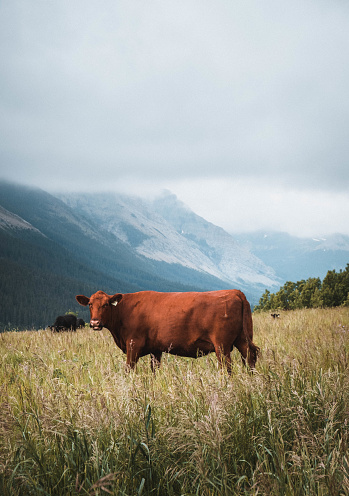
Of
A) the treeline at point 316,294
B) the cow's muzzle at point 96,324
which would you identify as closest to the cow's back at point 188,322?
the cow's muzzle at point 96,324

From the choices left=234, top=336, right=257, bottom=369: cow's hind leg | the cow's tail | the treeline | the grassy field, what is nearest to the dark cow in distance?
left=234, top=336, right=257, bottom=369: cow's hind leg

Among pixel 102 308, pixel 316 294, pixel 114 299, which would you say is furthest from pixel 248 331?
pixel 316 294

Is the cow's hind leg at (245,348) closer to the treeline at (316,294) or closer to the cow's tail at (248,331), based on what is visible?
the cow's tail at (248,331)

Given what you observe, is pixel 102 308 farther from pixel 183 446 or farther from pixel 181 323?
pixel 183 446

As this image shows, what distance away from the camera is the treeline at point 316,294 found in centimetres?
2092

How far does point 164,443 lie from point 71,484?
2.21ft

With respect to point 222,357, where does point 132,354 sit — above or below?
below

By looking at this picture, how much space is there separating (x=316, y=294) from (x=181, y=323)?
18013 mm

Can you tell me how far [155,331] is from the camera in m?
5.93

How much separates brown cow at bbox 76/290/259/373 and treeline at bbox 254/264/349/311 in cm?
1576

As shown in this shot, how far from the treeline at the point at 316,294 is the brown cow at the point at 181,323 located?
1576 cm

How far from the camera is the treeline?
20.9m

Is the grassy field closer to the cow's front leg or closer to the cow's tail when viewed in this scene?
the cow's tail

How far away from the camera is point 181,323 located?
18.7ft
